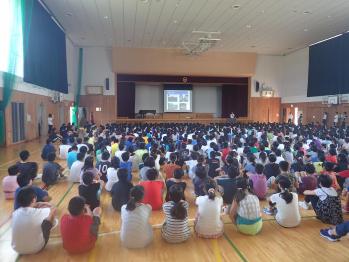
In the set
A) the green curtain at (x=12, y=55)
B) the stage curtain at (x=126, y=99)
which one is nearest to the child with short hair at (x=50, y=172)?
the green curtain at (x=12, y=55)

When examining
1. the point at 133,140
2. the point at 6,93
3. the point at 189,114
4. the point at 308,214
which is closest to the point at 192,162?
the point at 308,214

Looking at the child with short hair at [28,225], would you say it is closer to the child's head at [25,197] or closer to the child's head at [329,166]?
the child's head at [25,197]

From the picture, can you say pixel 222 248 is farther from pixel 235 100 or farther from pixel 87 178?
pixel 235 100

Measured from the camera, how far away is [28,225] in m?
3.50

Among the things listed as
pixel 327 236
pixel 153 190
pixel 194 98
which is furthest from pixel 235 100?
pixel 327 236

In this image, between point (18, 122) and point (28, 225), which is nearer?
point (28, 225)

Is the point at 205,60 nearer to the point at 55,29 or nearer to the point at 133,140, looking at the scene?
the point at 55,29

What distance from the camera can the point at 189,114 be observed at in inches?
1031

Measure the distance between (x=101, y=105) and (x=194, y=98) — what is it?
346 inches

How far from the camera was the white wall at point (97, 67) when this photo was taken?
23.4 metres

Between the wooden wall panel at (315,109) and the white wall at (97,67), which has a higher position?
the white wall at (97,67)

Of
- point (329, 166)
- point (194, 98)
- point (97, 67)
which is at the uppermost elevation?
point (97, 67)

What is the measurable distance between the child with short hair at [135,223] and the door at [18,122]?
11366 mm

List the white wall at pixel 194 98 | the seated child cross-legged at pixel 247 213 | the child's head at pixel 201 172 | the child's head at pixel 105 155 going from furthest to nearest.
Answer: the white wall at pixel 194 98, the child's head at pixel 105 155, the child's head at pixel 201 172, the seated child cross-legged at pixel 247 213
